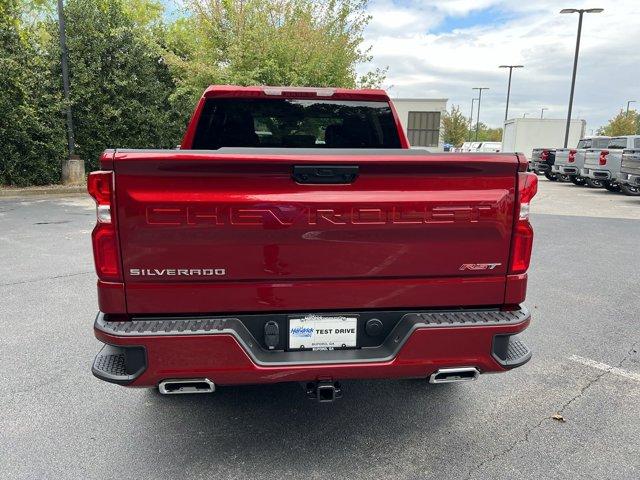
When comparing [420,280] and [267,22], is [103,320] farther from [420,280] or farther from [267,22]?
[267,22]

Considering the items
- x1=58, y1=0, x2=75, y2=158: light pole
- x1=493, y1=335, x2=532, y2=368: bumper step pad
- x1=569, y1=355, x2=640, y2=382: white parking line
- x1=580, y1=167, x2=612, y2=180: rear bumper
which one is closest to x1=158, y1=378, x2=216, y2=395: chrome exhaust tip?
x1=493, y1=335, x2=532, y2=368: bumper step pad

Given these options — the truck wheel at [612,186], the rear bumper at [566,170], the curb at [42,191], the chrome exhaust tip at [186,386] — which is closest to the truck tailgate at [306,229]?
the chrome exhaust tip at [186,386]

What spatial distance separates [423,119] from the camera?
4894 centimetres

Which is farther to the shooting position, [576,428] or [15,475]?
[576,428]

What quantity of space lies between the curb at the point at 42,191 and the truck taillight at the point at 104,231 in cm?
1323

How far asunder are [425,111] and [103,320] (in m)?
49.7

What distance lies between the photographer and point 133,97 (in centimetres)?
1647

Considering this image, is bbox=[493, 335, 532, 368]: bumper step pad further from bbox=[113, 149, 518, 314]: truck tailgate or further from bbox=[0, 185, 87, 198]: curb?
bbox=[0, 185, 87, 198]: curb

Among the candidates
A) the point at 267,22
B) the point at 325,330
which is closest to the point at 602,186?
the point at 267,22

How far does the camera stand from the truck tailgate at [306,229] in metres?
2.17

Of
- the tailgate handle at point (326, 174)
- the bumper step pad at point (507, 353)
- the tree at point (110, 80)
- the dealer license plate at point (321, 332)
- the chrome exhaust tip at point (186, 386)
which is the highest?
the tree at point (110, 80)

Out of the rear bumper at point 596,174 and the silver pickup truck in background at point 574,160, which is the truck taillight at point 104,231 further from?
the silver pickup truck in background at point 574,160

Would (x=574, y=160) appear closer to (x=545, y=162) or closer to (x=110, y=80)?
(x=545, y=162)

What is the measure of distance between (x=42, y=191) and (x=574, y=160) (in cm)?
1942
